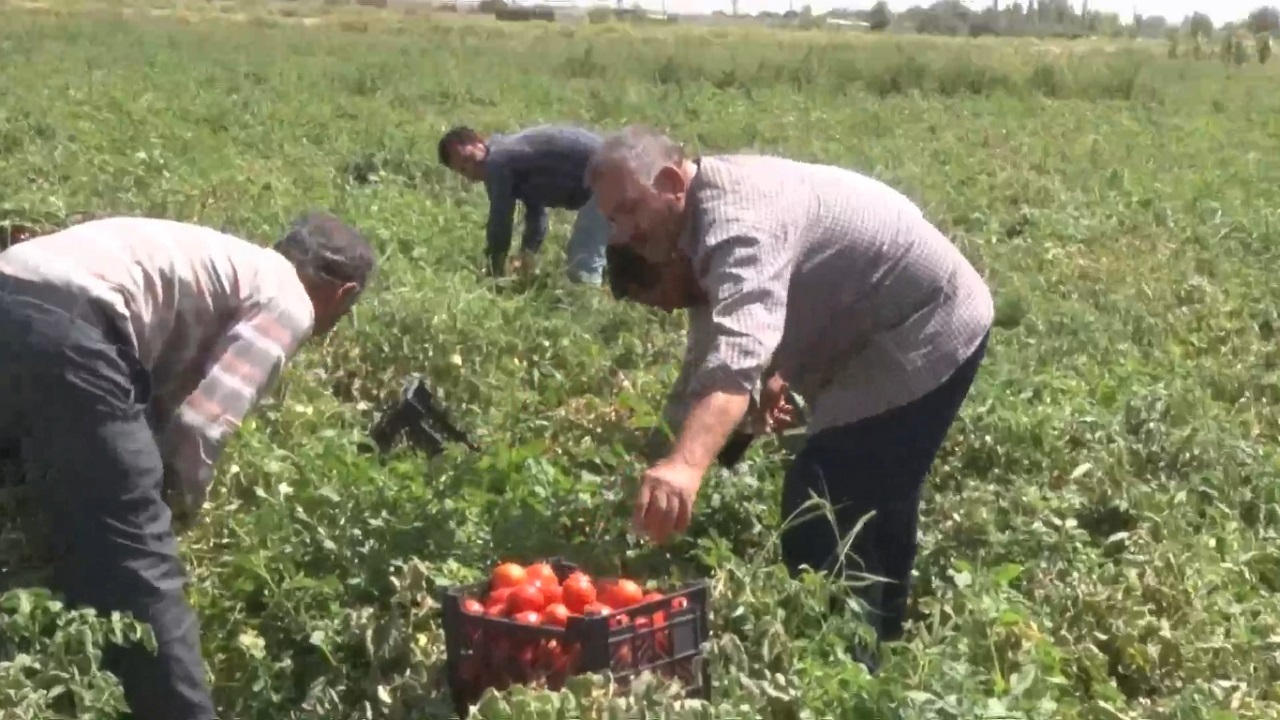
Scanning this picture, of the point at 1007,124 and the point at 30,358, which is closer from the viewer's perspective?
the point at 30,358

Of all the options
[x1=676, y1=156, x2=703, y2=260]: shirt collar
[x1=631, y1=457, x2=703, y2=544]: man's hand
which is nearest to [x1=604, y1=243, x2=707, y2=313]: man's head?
[x1=676, y1=156, x2=703, y2=260]: shirt collar

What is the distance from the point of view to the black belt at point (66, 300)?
3635 millimetres

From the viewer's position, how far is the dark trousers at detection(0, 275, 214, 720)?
3611 mm

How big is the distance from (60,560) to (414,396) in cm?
179

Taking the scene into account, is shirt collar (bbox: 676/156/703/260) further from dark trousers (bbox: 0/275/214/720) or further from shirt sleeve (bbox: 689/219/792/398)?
dark trousers (bbox: 0/275/214/720)

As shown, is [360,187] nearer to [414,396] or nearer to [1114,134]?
[414,396]

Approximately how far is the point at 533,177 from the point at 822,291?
431cm

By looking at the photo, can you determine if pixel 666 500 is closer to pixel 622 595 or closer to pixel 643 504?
pixel 643 504

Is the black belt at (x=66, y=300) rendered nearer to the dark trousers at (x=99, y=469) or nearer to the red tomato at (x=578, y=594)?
the dark trousers at (x=99, y=469)

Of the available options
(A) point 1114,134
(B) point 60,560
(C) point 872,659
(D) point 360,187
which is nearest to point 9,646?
(B) point 60,560

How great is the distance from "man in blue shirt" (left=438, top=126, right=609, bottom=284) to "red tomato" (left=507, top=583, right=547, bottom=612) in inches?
174

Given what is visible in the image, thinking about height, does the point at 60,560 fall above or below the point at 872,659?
above

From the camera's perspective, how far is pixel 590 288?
8.09 meters

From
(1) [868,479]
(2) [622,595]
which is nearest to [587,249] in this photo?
(1) [868,479]
